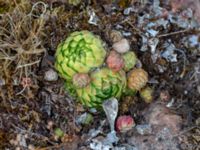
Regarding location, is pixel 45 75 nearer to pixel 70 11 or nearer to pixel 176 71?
pixel 70 11

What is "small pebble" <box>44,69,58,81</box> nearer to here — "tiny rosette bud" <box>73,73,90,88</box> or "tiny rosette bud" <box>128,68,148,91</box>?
"tiny rosette bud" <box>73,73,90,88</box>

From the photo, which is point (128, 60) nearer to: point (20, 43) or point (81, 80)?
point (81, 80)

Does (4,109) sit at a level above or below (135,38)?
below

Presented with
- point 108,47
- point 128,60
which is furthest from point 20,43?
point 128,60

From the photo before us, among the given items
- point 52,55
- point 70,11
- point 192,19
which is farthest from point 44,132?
point 192,19

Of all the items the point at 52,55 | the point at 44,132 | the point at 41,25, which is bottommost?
the point at 44,132

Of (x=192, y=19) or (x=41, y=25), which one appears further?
(x=192, y=19)
